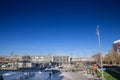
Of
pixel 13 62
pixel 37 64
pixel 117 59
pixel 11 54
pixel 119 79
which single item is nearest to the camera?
pixel 119 79

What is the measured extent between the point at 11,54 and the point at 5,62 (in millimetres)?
34859

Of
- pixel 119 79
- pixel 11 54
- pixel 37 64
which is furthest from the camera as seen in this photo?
pixel 11 54

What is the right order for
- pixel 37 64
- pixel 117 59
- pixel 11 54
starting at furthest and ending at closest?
pixel 11 54 < pixel 37 64 < pixel 117 59

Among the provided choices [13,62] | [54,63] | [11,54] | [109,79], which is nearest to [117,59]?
[109,79]

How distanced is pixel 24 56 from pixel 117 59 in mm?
99029

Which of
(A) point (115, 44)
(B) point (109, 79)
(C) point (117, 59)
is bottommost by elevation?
(B) point (109, 79)

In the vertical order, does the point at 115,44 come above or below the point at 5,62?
above

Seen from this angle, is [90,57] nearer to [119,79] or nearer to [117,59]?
[117,59]

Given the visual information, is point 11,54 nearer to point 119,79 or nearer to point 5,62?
point 5,62

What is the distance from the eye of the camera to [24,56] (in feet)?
621

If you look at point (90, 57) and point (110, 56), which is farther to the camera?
point (90, 57)

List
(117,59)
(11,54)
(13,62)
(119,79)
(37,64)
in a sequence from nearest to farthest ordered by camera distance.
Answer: (119,79), (117,59), (13,62), (37,64), (11,54)

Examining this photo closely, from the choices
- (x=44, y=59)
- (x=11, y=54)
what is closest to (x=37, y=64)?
(x=44, y=59)

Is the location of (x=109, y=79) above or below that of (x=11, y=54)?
below
